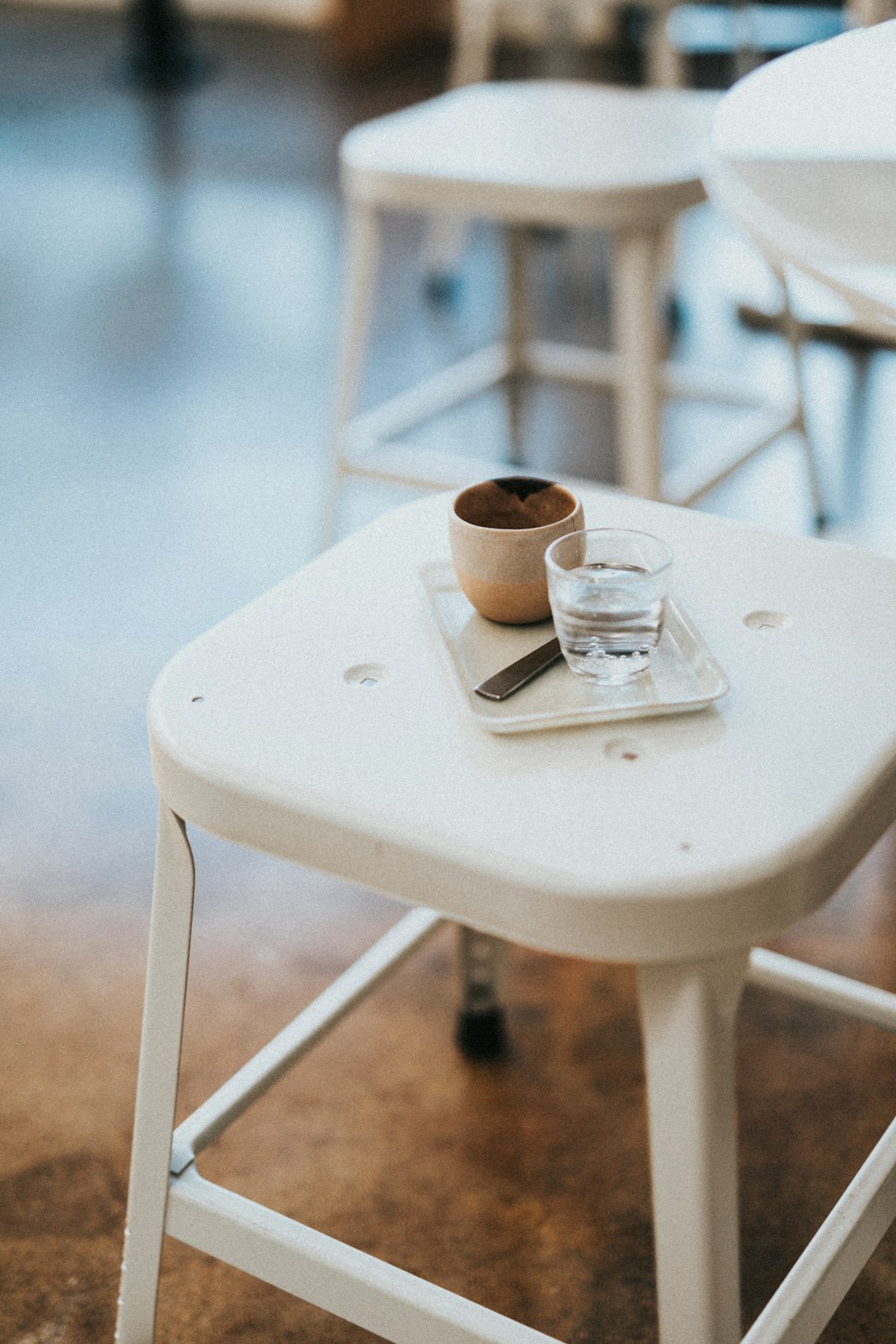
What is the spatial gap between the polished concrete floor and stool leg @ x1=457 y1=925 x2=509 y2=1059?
0.02 metres

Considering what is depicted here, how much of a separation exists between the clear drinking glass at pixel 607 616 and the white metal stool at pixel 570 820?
0.02m

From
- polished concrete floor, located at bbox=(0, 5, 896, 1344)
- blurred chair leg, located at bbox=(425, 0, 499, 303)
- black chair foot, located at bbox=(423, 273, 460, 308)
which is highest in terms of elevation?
blurred chair leg, located at bbox=(425, 0, 499, 303)

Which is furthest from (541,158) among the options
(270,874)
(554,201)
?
(270,874)

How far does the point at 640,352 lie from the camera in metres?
1.51

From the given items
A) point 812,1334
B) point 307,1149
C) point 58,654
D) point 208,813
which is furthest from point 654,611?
point 58,654

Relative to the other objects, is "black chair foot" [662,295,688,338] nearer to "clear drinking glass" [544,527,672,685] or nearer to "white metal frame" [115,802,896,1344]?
"white metal frame" [115,802,896,1344]

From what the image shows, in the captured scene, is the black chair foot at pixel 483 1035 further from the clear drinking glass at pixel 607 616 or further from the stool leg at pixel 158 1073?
the clear drinking glass at pixel 607 616

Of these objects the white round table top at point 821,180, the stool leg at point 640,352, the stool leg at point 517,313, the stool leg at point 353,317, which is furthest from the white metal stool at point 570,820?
the stool leg at point 517,313

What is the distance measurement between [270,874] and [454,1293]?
0.66 m

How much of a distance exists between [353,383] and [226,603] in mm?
324

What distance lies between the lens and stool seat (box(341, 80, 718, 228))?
58.7 inches

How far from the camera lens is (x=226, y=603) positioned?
1.89m

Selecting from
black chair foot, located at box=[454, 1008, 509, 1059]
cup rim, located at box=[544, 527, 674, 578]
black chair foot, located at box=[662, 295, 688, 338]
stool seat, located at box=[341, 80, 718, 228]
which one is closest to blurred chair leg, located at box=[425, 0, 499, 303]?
black chair foot, located at box=[662, 295, 688, 338]

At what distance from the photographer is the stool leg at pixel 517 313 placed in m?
2.00
